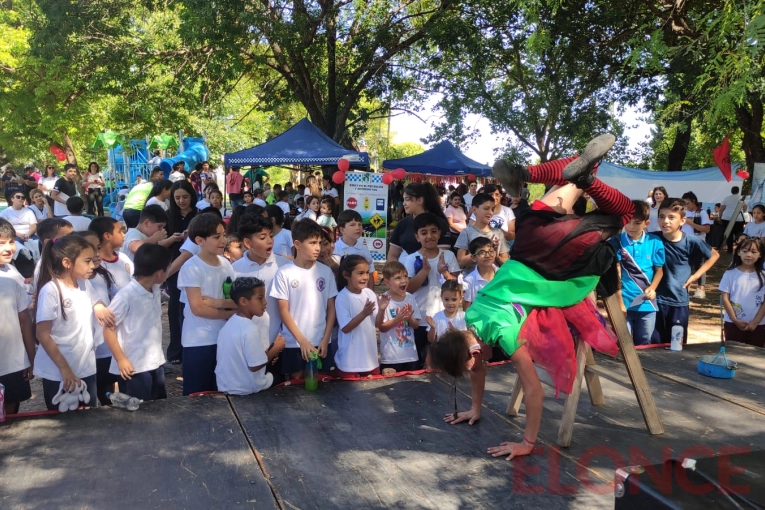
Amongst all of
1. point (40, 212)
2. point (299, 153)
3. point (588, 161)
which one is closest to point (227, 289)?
point (588, 161)

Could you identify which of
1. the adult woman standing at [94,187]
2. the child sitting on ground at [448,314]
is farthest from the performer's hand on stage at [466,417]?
the adult woman standing at [94,187]

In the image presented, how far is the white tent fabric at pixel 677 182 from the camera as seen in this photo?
1421 cm

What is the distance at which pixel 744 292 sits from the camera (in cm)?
540

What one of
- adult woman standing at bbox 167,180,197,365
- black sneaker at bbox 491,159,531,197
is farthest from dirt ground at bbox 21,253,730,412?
black sneaker at bbox 491,159,531,197

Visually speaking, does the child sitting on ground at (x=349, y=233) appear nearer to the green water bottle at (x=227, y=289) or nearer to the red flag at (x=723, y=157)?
the green water bottle at (x=227, y=289)

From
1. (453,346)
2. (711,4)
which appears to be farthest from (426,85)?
(453,346)

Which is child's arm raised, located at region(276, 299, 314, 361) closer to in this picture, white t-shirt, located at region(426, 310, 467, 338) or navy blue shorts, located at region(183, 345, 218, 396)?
navy blue shorts, located at region(183, 345, 218, 396)

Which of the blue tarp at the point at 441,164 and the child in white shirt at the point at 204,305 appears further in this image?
the blue tarp at the point at 441,164

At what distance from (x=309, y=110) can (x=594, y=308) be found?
39.9 ft

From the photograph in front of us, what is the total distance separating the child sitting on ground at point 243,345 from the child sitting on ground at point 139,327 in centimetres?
41

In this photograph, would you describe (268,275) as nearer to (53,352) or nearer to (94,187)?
(53,352)

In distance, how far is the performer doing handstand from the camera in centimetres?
308

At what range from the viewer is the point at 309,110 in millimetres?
14625

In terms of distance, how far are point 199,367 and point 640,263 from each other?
12.5 ft
